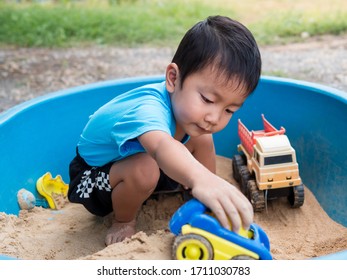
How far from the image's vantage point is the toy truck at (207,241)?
0.83 metres

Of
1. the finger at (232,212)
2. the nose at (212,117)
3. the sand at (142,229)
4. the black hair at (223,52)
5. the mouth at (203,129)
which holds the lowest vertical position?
the sand at (142,229)

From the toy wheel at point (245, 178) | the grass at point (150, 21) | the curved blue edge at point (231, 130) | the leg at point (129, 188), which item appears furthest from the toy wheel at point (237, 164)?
the grass at point (150, 21)

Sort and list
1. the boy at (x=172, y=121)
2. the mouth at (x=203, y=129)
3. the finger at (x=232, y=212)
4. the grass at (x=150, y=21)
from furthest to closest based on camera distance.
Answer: the grass at (x=150, y=21) → the mouth at (x=203, y=129) → the boy at (x=172, y=121) → the finger at (x=232, y=212)

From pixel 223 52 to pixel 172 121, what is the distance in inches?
7.5

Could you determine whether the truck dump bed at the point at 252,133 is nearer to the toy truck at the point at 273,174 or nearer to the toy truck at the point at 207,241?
the toy truck at the point at 273,174

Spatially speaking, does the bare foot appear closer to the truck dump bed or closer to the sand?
the sand

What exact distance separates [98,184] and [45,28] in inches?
96.8

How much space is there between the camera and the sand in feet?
3.88

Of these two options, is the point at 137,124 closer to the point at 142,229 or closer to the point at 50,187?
the point at 142,229

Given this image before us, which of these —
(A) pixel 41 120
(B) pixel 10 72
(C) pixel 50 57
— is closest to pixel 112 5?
(C) pixel 50 57

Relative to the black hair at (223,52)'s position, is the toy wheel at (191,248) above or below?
below

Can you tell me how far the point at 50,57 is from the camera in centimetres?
307

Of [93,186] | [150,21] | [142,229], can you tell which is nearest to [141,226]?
[142,229]

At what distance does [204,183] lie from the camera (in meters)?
0.85
